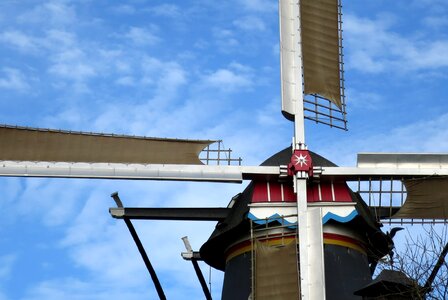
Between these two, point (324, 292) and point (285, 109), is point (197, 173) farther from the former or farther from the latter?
point (324, 292)

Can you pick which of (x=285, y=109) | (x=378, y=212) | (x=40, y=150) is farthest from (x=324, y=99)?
(x=40, y=150)

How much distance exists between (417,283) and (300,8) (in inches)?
336

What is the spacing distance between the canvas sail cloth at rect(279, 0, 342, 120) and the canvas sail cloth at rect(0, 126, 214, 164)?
2465 millimetres

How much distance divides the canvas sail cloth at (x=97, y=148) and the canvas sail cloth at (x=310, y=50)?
2.47 m

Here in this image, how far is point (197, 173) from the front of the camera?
24547 millimetres

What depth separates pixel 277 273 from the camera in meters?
22.7

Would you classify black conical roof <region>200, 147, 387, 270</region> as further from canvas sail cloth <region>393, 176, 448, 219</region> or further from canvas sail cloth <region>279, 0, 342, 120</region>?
canvas sail cloth <region>279, 0, 342, 120</region>

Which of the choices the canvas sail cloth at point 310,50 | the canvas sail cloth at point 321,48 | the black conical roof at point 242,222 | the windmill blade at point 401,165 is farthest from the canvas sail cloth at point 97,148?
the windmill blade at point 401,165

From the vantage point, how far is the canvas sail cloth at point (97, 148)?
24.9m

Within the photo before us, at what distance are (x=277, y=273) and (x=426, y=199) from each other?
418 cm

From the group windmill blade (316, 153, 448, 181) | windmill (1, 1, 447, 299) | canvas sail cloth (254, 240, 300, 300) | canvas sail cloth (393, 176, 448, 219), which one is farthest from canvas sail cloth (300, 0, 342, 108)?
canvas sail cloth (254, 240, 300, 300)

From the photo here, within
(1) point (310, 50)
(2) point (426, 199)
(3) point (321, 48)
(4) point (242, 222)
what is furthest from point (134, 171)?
(2) point (426, 199)

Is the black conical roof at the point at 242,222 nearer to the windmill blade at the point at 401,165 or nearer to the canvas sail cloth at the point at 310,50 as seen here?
the windmill blade at the point at 401,165

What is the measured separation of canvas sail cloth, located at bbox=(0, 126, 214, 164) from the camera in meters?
24.9
